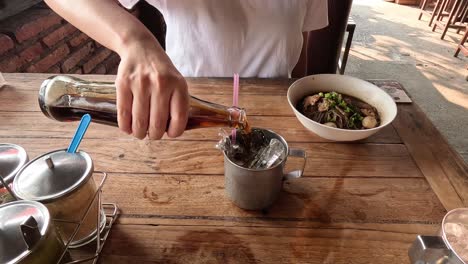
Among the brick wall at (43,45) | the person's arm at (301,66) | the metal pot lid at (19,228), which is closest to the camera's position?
the metal pot lid at (19,228)

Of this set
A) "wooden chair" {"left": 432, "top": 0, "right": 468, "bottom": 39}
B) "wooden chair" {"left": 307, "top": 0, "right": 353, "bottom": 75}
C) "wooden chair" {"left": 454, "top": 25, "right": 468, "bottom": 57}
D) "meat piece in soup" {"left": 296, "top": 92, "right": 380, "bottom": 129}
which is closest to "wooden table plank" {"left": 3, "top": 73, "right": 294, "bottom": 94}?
"meat piece in soup" {"left": 296, "top": 92, "right": 380, "bottom": 129}

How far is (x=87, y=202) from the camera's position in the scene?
19.2 inches

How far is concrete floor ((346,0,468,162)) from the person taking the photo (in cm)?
236

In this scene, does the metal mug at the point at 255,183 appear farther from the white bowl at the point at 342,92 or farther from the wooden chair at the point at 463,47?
the wooden chair at the point at 463,47

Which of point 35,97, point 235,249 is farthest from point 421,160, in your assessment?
point 35,97

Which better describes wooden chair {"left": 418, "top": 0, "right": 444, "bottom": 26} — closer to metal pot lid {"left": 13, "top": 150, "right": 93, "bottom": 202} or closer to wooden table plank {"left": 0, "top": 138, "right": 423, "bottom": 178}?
wooden table plank {"left": 0, "top": 138, "right": 423, "bottom": 178}

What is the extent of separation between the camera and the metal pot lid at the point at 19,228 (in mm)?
355

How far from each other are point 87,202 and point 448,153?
799 mm

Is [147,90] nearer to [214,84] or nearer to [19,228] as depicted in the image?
[19,228]

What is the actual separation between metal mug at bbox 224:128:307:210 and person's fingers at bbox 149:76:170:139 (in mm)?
131

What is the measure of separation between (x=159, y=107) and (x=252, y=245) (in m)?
0.29

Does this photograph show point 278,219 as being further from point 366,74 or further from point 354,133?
point 366,74

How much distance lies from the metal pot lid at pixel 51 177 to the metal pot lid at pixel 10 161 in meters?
0.03

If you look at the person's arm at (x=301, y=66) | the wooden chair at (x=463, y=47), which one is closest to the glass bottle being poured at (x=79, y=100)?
the person's arm at (x=301, y=66)
